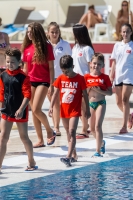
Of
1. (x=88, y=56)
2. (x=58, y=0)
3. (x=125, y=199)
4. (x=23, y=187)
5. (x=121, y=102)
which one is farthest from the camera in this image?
(x=58, y=0)

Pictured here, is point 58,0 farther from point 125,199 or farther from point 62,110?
point 125,199

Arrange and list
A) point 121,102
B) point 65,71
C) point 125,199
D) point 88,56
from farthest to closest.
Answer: point 121,102, point 88,56, point 65,71, point 125,199

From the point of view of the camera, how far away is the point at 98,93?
9492 millimetres

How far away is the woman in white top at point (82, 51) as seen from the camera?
10695 mm

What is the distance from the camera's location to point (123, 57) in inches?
443

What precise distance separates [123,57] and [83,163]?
2877 mm

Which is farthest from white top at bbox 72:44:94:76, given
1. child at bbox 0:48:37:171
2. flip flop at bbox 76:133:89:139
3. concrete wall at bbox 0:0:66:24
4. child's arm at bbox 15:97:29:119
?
concrete wall at bbox 0:0:66:24

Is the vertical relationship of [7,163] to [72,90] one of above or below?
below

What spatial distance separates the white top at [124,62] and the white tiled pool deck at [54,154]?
862mm

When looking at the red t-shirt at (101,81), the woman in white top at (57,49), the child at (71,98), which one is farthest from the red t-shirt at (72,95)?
the woman in white top at (57,49)

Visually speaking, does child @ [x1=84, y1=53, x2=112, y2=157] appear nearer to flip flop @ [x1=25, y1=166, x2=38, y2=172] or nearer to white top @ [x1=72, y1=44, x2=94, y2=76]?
flip flop @ [x1=25, y1=166, x2=38, y2=172]

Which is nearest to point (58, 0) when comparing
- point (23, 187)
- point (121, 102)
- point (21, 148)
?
point (121, 102)

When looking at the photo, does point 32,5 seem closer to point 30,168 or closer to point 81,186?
point 30,168

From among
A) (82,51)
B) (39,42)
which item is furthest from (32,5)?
(39,42)
